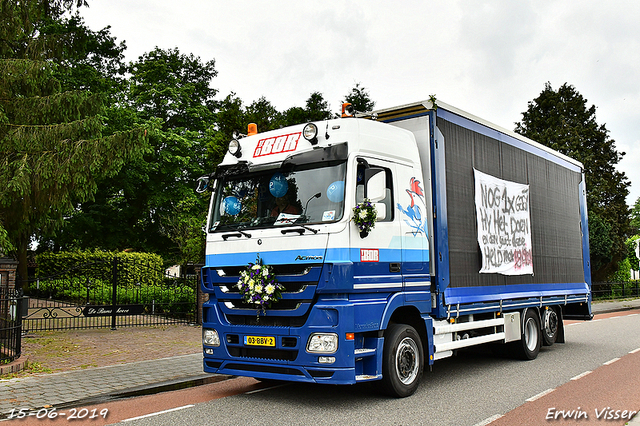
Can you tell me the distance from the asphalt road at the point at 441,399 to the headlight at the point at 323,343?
0.70 meters

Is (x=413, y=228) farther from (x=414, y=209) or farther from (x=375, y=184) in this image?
(x=375, y=184)

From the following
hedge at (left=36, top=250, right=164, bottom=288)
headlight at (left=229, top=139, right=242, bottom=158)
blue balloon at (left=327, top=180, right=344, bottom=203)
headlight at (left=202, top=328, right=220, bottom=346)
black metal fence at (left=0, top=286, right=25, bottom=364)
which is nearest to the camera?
blue balloon at (left=327, top=180, right=344, bottom=203)

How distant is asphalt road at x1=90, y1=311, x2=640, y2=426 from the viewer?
5770 mm

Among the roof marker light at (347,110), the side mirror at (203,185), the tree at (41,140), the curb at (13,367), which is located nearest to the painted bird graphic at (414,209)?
the roof marker light at (347,110)

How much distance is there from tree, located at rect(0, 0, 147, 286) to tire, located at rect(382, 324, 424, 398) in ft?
27.7

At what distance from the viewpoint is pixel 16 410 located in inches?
245

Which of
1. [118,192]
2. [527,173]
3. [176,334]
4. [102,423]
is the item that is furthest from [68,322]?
[118,192]

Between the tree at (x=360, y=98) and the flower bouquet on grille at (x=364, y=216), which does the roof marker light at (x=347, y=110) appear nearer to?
the flower bouquet on grille at (x=364, y=216)

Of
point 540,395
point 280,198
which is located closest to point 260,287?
point 280,198

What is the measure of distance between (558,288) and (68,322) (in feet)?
38.9

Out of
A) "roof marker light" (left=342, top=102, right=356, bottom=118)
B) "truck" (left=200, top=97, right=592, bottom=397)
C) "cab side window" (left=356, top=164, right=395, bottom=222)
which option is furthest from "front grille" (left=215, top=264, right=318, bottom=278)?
"roof marker light" (left=342, top=102, right=356, bottom=118)

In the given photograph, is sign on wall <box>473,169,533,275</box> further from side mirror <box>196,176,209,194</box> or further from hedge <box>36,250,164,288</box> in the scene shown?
hedge <box>36,250,164,288</box>

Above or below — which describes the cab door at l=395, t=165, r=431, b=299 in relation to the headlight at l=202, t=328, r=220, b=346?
above

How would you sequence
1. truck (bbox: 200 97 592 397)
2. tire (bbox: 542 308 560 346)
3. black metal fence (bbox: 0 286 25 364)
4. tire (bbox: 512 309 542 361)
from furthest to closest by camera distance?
tire (bbox: 542 308 560 346)
tire (bbox: 512 309 542 361)
black metal fence (bbox: 0 286 25 364)
truck (bbox: 200 97 592 397)
